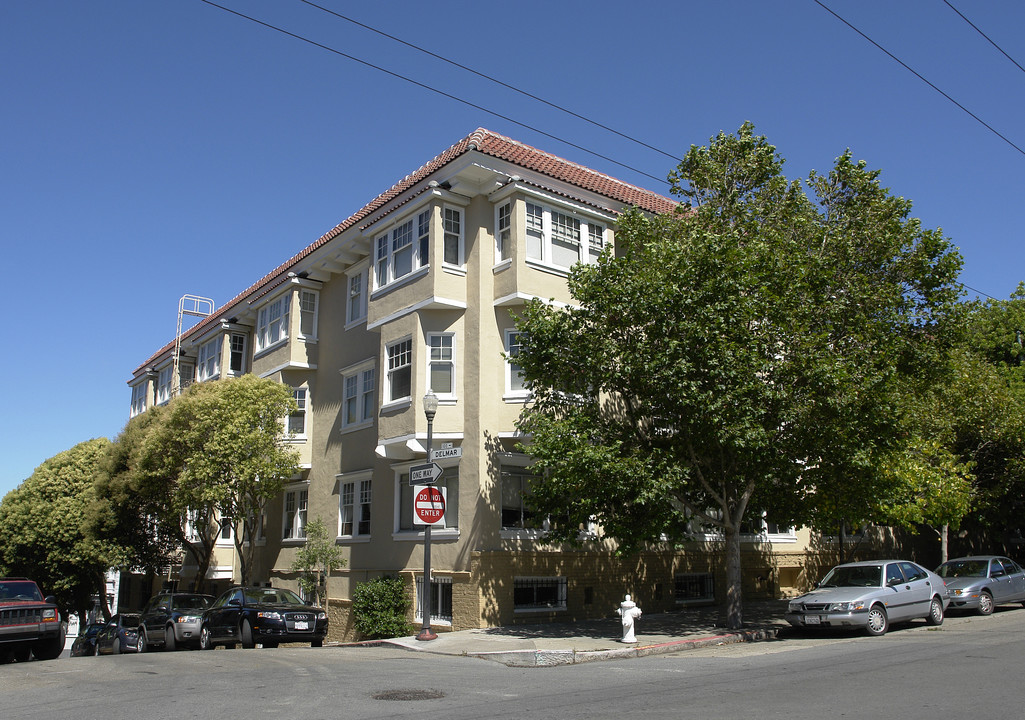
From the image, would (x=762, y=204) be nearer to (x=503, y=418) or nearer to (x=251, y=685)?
(x=503, y=418)

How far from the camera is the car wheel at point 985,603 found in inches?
761

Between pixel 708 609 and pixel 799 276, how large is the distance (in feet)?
33.1

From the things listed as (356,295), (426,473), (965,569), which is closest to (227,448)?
(356,295)

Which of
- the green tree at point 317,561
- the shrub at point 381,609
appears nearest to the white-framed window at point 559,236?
the shrub at point 381,609

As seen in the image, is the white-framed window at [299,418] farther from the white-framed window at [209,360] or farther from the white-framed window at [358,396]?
the white-framed window at [209,360]

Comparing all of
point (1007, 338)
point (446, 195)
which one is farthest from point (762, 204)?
point (1007, 338)

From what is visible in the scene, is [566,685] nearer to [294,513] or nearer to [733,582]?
[733,582]

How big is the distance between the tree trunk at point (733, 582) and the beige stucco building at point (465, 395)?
3968 millimetres

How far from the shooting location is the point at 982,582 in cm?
1952

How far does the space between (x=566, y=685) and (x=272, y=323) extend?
20.8 meters

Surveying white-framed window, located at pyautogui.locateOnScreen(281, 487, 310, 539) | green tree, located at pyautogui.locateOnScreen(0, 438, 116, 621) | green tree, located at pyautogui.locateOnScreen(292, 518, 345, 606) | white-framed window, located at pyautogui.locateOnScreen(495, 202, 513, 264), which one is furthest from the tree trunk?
green tree, located at pyautogui.locateOnScreen(0, 438, 116, 621)

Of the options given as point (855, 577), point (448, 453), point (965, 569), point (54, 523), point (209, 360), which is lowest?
point (965, 569)

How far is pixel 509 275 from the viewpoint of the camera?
20.1 metres

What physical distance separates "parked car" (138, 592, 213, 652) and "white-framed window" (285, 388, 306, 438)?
624cm
